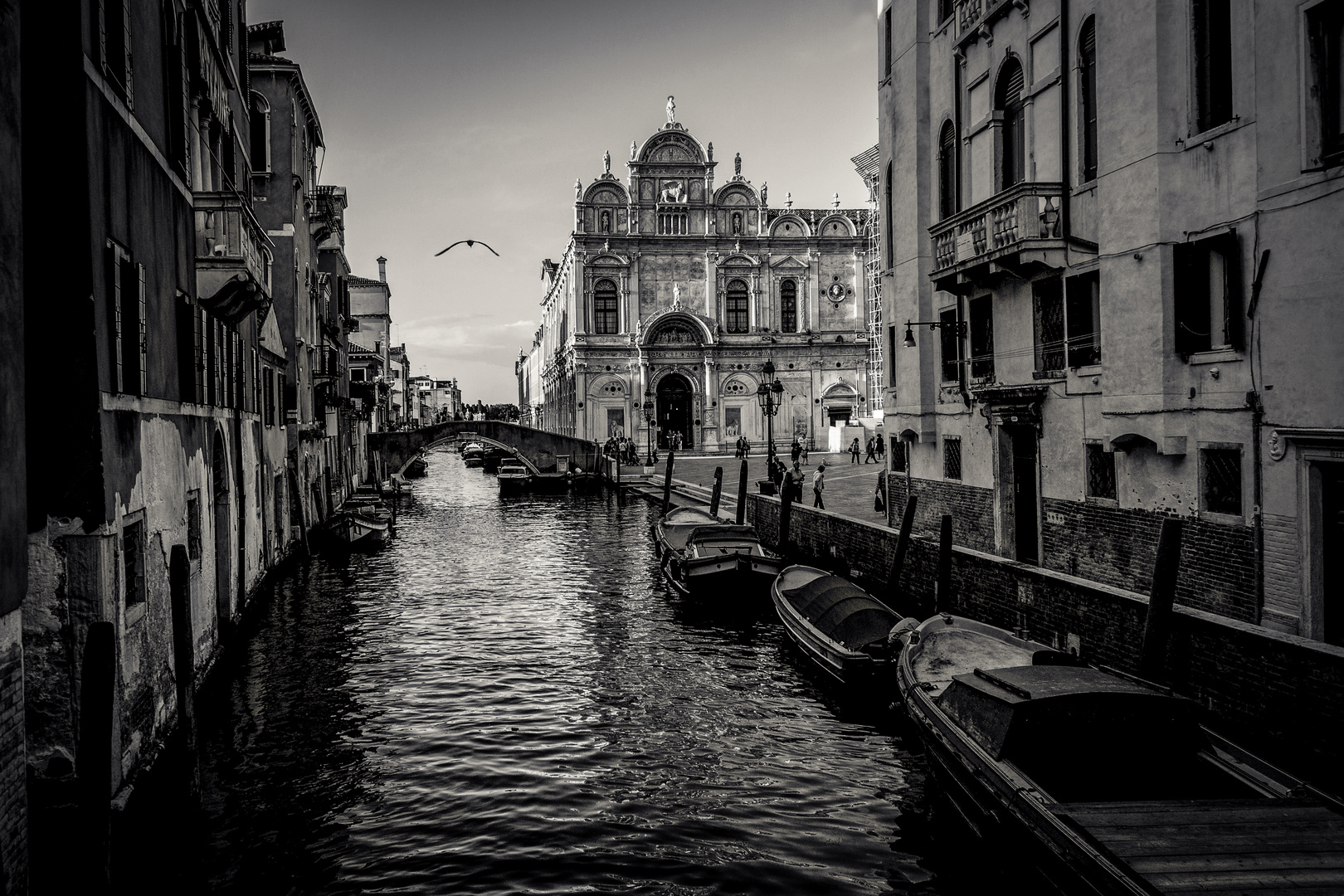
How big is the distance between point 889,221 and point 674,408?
110ft

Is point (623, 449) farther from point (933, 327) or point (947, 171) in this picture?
point (947, 171)

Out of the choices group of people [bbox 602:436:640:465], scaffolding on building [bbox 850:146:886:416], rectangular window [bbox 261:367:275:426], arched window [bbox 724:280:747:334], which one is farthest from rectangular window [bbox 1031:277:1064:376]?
arched window [bbox 724:280:747:334]

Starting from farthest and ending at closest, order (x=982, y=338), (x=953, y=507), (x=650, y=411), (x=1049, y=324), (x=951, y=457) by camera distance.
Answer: (x=650, y=411) → (x=951, y=457) → (x=953, y=507) → (x=982, y=338) → (x=1049, y=324)

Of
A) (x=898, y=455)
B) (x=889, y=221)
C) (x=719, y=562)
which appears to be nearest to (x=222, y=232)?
(x=719, y=562)

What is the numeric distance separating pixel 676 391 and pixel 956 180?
35904 millimetres

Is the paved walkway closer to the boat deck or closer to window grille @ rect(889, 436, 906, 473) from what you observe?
window grille @ rect(889, 436, 906, 473)

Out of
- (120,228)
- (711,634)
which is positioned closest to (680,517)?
(711,634)

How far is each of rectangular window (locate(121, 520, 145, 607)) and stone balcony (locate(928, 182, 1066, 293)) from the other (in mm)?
11034

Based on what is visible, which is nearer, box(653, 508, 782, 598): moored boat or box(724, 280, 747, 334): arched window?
box(653, 508, 782, 598): moored boat

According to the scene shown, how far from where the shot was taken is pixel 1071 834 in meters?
5.68

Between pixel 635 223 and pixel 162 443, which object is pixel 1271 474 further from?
pixel 635 223

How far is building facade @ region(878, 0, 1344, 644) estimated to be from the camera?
889cm

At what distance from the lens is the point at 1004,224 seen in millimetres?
13344

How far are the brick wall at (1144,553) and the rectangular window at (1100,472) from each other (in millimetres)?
164
